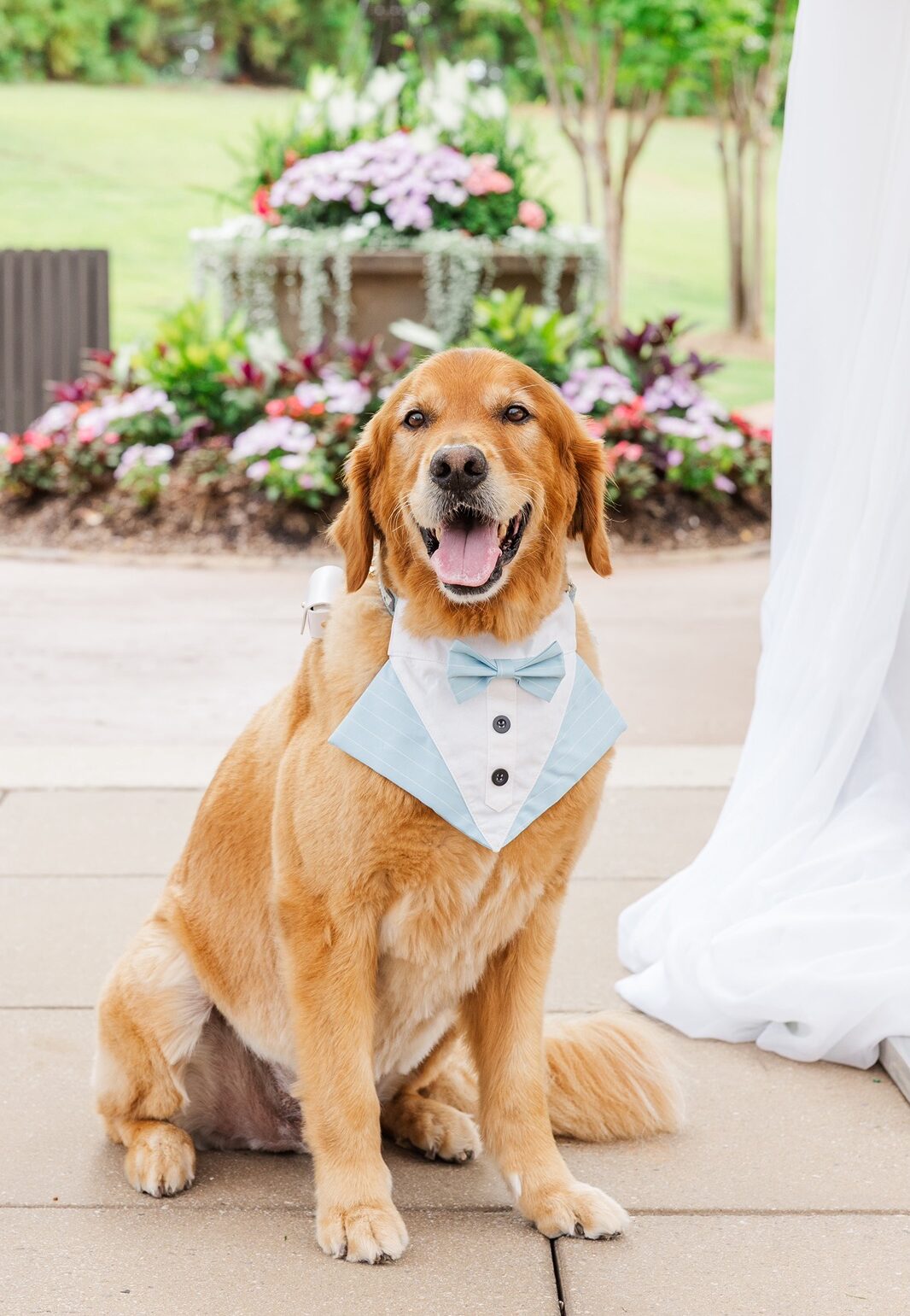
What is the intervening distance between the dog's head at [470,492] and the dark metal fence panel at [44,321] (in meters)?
10.4

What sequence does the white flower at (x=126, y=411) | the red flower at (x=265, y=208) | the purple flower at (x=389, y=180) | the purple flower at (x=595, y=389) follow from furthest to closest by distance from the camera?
the red flower at (x=265, y=208) → the purple flower at (x=389, y=180) → the white flower at (x=126, y=411) → the purple flower at (x=595, y=389)

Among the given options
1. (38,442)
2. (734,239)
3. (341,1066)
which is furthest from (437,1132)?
(734,239)

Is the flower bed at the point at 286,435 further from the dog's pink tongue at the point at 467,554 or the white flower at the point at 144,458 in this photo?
the dog's pink tongue at the point at 467,554

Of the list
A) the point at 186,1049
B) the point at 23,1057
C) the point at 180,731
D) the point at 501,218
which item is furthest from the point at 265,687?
the point at 501,218

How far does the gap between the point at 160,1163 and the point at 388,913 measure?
68cm

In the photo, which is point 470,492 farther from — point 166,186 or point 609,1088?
point 166,186

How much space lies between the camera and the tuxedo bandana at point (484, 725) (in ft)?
8.11

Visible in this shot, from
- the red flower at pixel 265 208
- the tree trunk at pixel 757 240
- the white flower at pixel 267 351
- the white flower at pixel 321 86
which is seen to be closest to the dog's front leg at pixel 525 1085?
the white flower at pixel 267 351

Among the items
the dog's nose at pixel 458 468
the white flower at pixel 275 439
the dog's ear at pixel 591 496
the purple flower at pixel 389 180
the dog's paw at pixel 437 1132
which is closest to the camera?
the dog's nose at pixel 458 468

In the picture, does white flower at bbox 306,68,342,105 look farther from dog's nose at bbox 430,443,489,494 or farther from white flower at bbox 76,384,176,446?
dog's nose at bbox 430,443,489,494

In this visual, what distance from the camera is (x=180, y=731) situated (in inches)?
239

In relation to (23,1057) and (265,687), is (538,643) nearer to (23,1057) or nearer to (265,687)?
(23,1057)

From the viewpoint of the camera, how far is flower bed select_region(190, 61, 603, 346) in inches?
420

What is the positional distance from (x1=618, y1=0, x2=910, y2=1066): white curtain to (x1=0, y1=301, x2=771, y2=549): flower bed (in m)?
5.81
